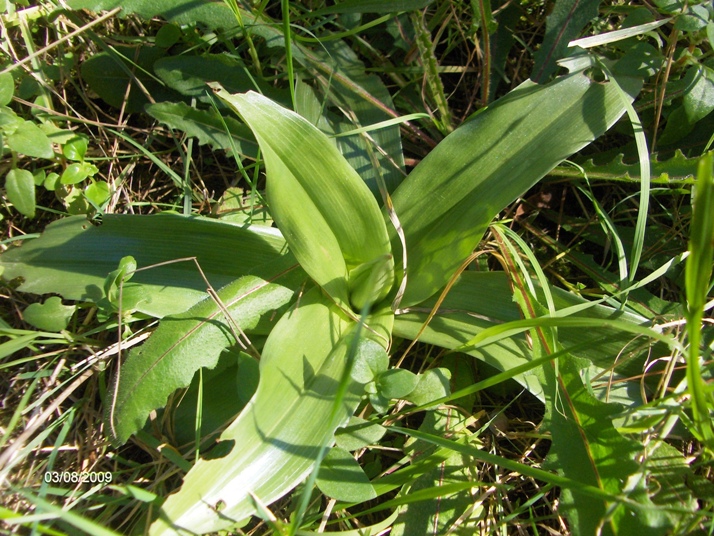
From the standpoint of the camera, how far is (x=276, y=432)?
963 millimetres

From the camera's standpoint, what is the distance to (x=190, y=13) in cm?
140

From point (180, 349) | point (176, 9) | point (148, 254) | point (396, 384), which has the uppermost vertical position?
point (176, 9)

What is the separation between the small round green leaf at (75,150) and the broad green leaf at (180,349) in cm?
64

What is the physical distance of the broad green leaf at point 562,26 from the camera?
1.44 meters

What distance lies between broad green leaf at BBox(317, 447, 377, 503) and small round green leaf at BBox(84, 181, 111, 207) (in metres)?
0.94

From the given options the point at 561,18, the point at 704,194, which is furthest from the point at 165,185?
the point at 704,194

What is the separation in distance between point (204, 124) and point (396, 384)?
91 centimetres

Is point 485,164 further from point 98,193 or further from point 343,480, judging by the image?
point 98,193

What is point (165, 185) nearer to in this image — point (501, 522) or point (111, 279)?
point (111, 279)

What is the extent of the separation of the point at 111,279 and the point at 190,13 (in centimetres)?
77

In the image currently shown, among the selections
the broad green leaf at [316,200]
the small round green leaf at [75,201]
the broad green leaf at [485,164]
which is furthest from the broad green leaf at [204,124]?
the broad green leaf at [485,164]

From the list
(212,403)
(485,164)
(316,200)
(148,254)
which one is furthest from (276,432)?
(485,164)

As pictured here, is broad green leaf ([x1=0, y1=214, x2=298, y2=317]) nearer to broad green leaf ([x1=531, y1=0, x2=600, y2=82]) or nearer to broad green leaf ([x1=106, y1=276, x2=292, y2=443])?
broad green leaf ([x1=106, y1=276, x2=292, y2=443])

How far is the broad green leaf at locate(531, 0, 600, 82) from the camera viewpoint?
1.44 metres
